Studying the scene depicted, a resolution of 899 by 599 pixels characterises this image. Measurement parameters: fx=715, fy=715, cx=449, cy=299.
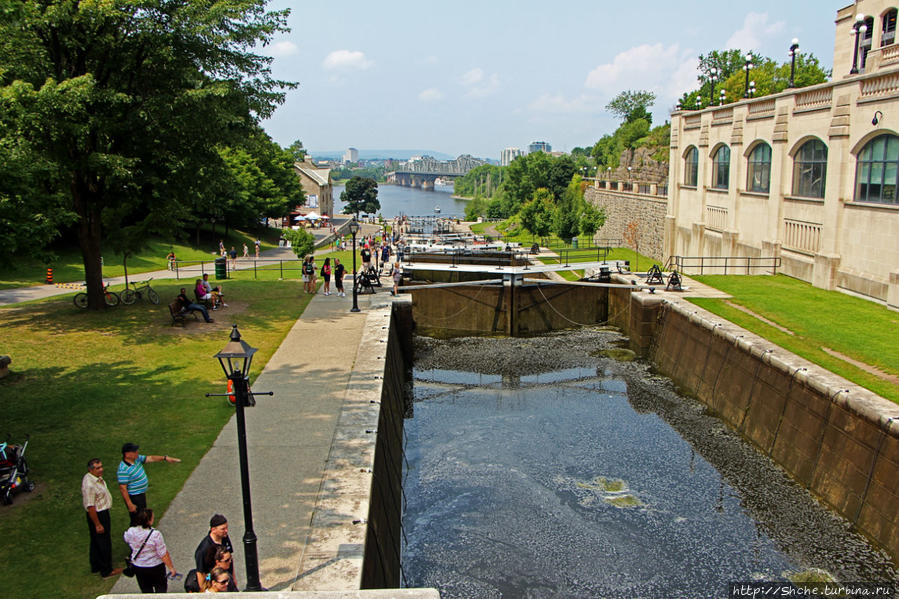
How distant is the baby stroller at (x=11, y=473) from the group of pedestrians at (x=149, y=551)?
2.52 m

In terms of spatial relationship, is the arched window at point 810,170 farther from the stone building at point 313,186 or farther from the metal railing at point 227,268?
the stone building at point 313,186

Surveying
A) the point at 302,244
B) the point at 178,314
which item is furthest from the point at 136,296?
the point at 302,244

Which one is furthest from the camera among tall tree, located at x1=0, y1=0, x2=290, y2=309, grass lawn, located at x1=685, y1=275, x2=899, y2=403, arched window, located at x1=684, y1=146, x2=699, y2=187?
arched window, located at x1=684, y1=146, x2=699, y2=187

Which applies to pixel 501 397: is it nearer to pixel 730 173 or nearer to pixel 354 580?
pixel 354 580

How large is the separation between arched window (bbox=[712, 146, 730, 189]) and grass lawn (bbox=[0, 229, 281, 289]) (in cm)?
2622

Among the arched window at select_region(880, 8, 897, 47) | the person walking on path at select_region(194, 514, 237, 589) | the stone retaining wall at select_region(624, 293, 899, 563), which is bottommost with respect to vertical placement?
the stone retaining wall at select_region(624, 293, 899, 563)

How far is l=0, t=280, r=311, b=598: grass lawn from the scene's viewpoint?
349 inches

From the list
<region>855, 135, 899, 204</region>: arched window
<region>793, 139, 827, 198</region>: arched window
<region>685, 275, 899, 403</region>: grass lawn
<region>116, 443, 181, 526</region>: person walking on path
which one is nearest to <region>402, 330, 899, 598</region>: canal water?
<region>685, 275, 899, 403</region>: grass lawn

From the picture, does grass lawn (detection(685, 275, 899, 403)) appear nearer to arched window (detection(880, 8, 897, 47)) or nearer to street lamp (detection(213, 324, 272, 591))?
street lamp (detection(213, 324, 272, 591))

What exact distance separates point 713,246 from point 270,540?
30.7 meters

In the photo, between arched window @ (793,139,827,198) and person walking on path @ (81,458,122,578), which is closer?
person walking on path @ (81,458,122,578)

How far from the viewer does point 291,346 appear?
62.6 feet

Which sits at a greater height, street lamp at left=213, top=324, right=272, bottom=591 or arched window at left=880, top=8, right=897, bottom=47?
arched window at left=880, top=8, right=897, bottom=47

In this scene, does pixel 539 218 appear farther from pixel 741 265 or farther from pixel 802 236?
pixel 802 236
